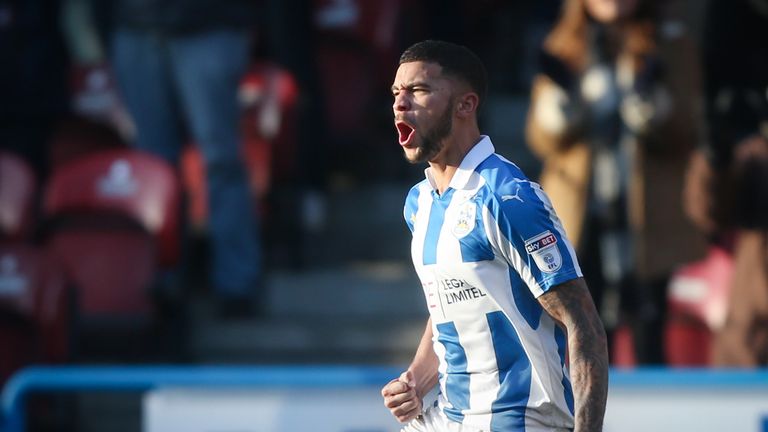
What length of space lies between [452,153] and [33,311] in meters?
3.05

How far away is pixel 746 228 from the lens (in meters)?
5.60

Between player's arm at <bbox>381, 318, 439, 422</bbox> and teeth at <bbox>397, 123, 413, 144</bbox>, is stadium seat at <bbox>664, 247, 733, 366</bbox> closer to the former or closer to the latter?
player's arm at <bbox>381, 318, 439, 422</bbox>

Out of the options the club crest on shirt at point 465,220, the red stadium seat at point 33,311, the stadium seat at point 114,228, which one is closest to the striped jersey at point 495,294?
the club crest on shirt at point 465,220

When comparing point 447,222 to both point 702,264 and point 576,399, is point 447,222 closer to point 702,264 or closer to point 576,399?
point 576,399

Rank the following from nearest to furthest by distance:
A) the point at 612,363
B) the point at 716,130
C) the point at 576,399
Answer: the point at 576,399 < the point at 716,130 < the point at 612,363

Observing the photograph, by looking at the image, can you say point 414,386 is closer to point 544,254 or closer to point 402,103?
point 544,254

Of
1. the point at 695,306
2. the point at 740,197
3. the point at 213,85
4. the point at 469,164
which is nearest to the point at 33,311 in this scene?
the point at 213,85

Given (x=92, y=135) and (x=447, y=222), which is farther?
(x=92, y=135)

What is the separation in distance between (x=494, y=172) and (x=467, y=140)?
0.12m

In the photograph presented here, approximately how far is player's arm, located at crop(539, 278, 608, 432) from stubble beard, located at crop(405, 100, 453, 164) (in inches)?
15.5

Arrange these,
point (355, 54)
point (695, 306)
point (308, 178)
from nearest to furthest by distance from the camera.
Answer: point (695, 306), point (308, 178), point (355, 54)

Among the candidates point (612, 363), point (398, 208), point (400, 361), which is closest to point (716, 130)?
point (612, 363)

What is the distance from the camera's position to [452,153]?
10.9 ft

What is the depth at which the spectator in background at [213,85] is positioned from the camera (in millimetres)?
6430
